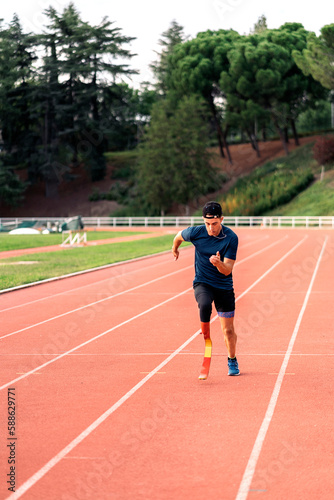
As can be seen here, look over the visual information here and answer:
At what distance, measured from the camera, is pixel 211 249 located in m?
7.84

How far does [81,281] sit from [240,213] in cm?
4772

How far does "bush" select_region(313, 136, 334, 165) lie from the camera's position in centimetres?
→ 7262

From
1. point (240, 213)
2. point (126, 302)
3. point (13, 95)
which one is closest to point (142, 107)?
point (13, 95)

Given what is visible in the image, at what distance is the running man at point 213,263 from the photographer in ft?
25.1

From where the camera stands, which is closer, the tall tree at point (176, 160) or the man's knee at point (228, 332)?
the man's knee at point (228, 332)

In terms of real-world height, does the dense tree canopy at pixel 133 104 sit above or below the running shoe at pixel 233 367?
above

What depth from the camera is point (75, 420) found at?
6.59 metres

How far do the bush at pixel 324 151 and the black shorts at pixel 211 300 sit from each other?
66889 millimetres

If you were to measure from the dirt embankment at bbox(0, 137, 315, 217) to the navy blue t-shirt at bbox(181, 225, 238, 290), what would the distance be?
67.0 m

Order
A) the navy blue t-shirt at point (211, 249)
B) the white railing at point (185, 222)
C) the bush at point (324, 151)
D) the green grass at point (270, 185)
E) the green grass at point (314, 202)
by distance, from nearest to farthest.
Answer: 1. the navy blue t-shirt at point (211, 249)
2. the white railing at point (185, 222)
3. the green grass at point (314, 202)
4. the green grass at point (270, 185)
5. the bush at point (324, 151)

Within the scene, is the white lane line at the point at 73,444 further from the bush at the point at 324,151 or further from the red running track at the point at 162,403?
the bush at the point at 324,151

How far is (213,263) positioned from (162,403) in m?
1.50

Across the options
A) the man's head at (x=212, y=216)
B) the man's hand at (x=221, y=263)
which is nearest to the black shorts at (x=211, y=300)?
the man's hand at (x=221, y=263)

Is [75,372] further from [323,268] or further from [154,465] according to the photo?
[323,268]
